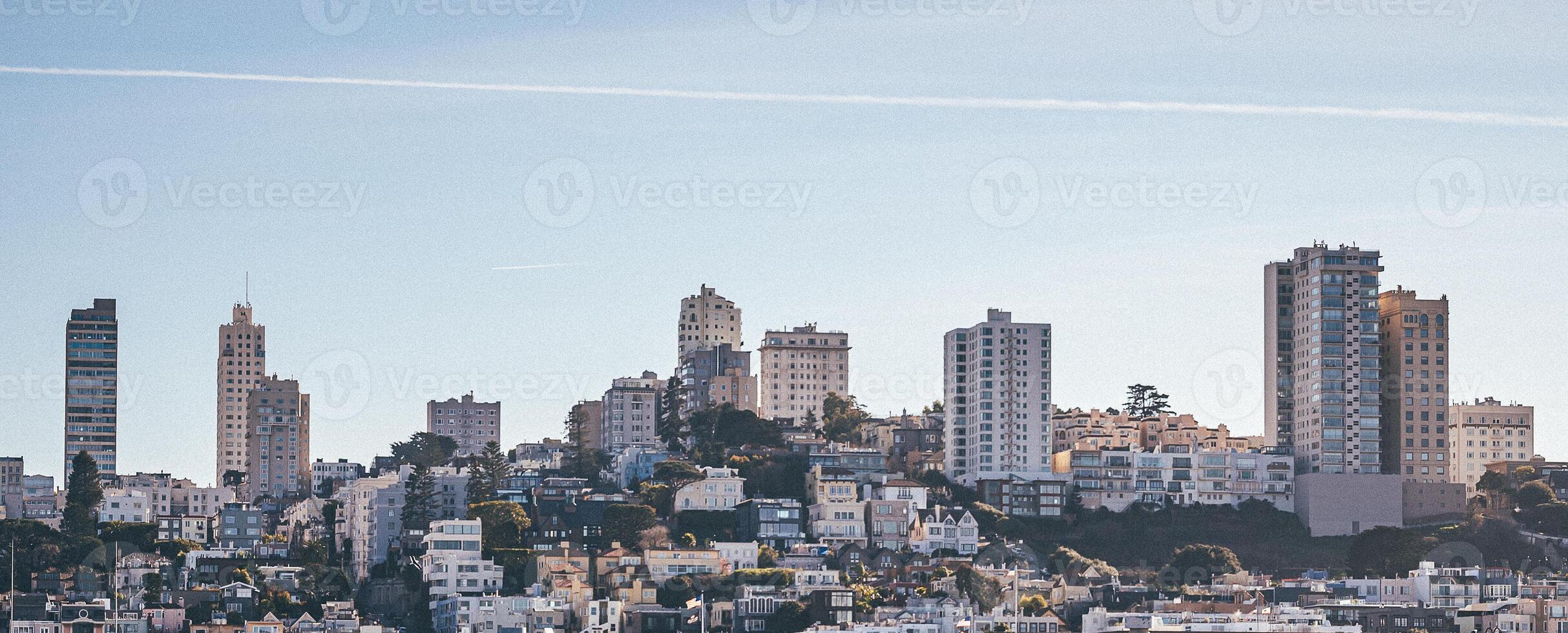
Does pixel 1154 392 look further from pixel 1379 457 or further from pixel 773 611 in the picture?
pixel 773 611

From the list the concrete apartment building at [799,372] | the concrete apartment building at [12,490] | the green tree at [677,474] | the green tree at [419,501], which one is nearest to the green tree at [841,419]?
the concrete apartment building at [799,372]

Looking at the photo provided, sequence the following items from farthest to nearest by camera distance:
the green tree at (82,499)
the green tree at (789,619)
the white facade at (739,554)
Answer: the green tree at (82,499) < the white facade at (739,554) < the green tree at (789,619)

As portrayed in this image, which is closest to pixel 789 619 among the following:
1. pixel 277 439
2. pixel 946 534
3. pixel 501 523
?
pixel 946 534

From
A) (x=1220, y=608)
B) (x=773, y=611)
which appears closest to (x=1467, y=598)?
(x=1220, y=608)

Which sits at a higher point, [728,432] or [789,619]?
[728,432]

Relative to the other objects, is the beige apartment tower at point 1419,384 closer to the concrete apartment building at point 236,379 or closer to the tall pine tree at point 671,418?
the tall pine tree at point 671,418

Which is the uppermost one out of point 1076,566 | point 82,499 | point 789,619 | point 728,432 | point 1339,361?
point 1339,361

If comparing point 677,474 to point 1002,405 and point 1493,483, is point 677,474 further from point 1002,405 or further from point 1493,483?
point 1493,483
